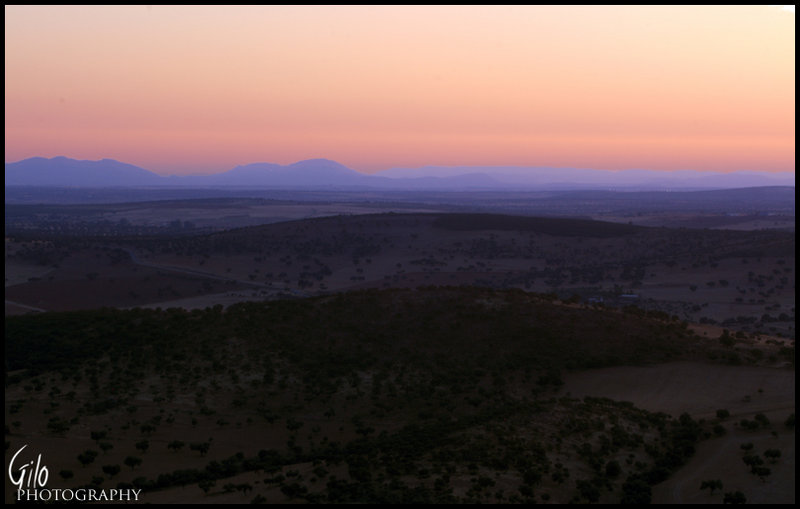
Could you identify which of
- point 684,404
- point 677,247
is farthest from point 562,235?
point 684,404

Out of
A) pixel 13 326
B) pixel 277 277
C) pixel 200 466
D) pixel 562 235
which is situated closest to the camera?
pixel 200 466

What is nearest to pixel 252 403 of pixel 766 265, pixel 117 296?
pixel 117 296

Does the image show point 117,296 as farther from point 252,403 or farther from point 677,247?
point 677,247

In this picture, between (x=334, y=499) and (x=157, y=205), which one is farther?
(x=157, y=205)

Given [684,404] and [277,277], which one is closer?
[684,404]

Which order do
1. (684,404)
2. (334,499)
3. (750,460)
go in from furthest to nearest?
(684,404) < (750,460) < (334,499)

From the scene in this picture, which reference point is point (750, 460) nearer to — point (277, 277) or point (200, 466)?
point (200, 466)
